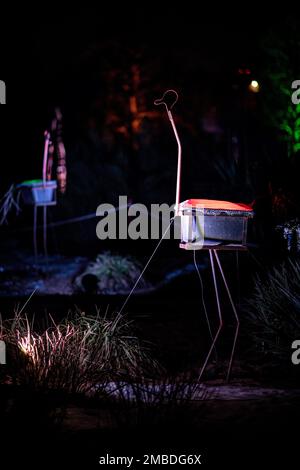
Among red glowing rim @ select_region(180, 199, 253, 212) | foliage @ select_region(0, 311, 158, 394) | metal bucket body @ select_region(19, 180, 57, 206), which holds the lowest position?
foliage @ select_region(0, 311, 158, 394)

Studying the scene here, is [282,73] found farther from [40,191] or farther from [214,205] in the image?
[214,205]

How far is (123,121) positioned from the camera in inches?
816

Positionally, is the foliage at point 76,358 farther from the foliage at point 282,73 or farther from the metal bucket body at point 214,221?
the foliage at point 282,73

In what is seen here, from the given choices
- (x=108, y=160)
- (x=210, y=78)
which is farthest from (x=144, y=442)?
(x=210, y=78)

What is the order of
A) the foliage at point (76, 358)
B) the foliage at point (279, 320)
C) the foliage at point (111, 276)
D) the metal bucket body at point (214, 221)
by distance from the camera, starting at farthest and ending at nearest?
the foliage at point (111, 276), the foliage at point (279, 320), the metal bucket body at point (214, 221), the foliage at point (76, 358)

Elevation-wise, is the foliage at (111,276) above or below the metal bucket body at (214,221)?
below

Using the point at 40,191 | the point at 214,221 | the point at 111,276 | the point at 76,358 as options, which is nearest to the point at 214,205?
the point at 214,221

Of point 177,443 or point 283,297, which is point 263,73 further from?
point 177,443

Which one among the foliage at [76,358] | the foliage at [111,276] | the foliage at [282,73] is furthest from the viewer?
the foliage at [111,276]

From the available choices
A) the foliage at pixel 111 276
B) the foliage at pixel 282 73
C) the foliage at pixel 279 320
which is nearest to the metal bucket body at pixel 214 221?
the foliage at pixel 279 320

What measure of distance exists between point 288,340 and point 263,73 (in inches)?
265

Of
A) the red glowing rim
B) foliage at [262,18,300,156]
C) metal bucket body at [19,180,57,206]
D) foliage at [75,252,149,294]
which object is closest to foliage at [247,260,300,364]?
the red glowing rim

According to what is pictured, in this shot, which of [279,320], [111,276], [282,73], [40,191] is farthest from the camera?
[111,276]

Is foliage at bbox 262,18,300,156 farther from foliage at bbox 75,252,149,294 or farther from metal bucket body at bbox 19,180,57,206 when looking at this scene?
metal bucket body at bbox 19,180,57,206
